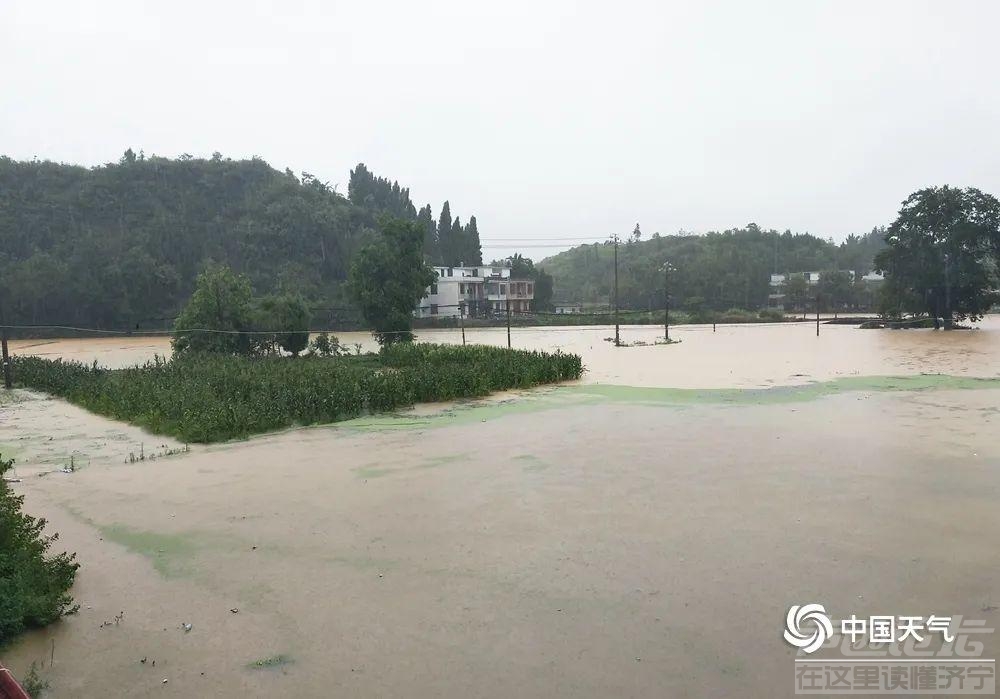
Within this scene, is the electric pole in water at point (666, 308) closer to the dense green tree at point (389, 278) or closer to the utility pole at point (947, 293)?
the dense green tree at point (389, 278)

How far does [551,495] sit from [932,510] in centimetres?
330

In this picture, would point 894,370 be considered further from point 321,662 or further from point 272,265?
point 272,265

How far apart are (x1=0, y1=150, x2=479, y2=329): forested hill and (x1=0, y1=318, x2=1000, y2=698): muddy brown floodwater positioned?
33084 millimetres

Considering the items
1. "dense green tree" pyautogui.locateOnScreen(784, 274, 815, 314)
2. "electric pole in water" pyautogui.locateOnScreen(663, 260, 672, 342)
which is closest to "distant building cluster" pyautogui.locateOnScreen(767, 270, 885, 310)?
"dense green tree" pyautogui.locateOnScreen(784, 274, 815, 314)

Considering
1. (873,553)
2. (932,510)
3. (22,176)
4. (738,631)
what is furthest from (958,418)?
(22,176)

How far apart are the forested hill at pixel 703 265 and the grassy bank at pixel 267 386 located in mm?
32460

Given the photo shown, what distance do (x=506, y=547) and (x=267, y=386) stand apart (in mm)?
8800

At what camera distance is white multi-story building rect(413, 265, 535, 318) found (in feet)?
159

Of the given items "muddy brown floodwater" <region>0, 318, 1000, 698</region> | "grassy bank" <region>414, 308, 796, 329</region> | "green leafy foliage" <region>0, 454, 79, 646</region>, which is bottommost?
"muddy brown floodwater" <region>0, 318, 1000, 698</region>

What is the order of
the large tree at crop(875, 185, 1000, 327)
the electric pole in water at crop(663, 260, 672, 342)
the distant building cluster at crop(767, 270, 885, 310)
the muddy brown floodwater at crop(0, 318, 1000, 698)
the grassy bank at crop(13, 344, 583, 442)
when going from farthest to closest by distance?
the distant building cluster at crop(767, 270, 885, 310), the large tree at crop(875, 185, 1000, 327), the electric pole in water at crop(663, 260, 672, 342), the grassy bank at crop(13, 344, 583, 442), the muddy brown floodwater at crop(0, 318, 1000, 698)

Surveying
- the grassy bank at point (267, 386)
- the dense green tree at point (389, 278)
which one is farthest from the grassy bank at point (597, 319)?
the grassy bank at point (267, 386)

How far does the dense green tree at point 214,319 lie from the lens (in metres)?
21.2

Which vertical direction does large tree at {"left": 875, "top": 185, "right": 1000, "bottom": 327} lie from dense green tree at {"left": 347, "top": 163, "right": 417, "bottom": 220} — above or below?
below

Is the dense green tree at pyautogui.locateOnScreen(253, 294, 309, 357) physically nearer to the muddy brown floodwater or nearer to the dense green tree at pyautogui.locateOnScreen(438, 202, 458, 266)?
the muddy brown floodwater
